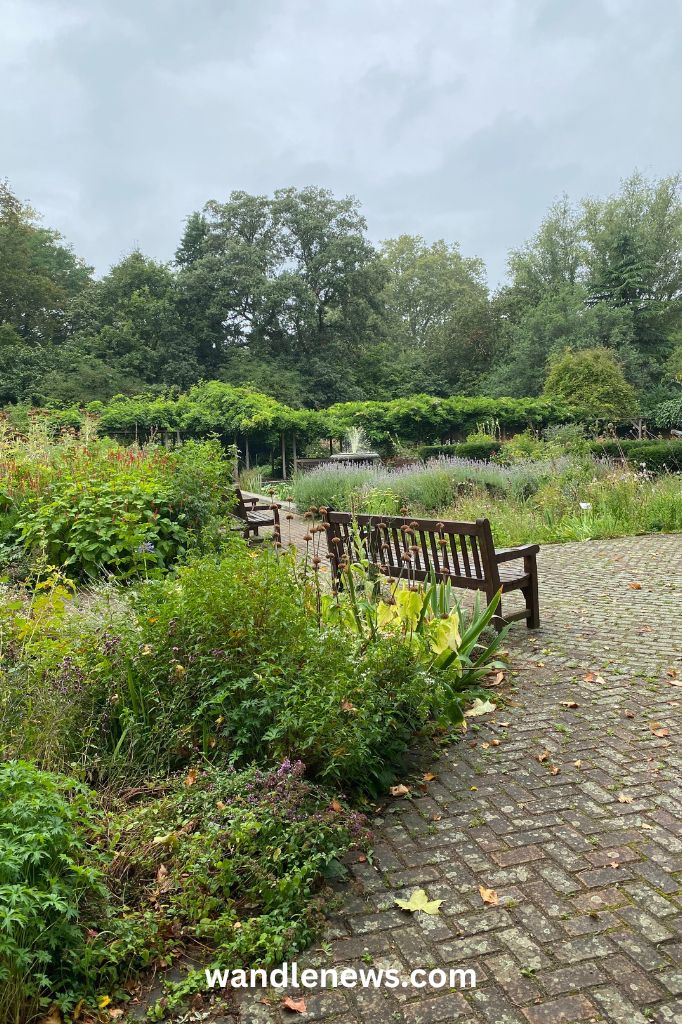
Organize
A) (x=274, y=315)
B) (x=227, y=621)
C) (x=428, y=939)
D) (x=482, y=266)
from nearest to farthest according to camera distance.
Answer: (x=428, y=939) < (x=227, y=621) < (x=274, y=315) < (x=482, y=266)

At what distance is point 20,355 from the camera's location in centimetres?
2686

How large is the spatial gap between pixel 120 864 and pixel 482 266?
172 ft

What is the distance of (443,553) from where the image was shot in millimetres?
4773

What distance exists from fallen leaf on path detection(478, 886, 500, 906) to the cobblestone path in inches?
0.6

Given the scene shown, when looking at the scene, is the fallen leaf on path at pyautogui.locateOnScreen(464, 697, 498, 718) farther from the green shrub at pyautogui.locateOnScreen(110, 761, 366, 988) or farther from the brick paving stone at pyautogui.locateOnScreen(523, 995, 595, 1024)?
the brick paving stone at pyautogui.locateOnScreen(523, 995, 595, 1024)

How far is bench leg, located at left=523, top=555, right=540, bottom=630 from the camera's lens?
16.7 feet

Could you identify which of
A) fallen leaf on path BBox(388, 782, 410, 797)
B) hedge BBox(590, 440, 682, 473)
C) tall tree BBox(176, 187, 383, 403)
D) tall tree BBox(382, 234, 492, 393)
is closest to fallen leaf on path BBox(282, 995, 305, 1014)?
fallen leaf on path BBox(388, 782, 410, 797)

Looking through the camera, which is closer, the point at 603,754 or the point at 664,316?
the point at 603,754

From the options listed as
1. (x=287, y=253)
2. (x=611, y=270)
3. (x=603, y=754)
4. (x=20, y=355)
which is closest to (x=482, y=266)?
(x=611, y=270)

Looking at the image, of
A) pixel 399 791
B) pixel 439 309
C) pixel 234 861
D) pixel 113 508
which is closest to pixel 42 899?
pixel 234 861

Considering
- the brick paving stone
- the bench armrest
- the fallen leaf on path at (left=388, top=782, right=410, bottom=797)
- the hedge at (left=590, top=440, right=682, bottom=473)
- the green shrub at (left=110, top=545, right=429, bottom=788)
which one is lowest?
the brick paving stone

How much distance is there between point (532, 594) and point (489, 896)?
3080 millimetres

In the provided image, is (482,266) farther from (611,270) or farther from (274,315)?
(274,315)

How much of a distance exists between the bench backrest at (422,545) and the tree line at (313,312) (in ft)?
75.3
